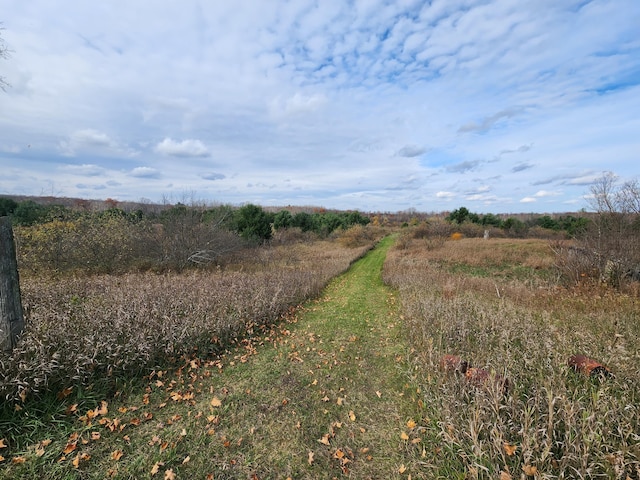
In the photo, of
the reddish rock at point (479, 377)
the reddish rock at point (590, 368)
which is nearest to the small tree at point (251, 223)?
the reddish rock at point (479, 377)

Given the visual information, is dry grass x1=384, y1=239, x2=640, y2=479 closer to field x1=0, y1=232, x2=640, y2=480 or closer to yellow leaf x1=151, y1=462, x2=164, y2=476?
field x1=0, y1=232, x2=640, y2=480

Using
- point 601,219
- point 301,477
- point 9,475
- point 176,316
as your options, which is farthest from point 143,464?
point 601,219

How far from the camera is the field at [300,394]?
2.79 m

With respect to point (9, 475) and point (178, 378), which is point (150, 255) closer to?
point (178, 378)

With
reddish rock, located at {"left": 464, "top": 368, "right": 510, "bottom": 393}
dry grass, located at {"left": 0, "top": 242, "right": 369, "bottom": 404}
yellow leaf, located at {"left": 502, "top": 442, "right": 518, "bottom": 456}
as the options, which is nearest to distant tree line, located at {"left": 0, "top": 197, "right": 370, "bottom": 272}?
dry grass, located at {"left": 0, "top": 242, "right": 369, "bottom": 404}

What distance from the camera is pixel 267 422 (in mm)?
3715

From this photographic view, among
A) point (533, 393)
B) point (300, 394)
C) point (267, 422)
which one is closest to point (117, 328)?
point (267, 422)

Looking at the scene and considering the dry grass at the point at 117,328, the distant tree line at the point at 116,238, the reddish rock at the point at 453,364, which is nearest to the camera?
the dry grass at the point at 117,328

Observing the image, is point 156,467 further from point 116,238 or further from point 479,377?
point 116,238

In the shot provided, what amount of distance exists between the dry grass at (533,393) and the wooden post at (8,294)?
18.2 feet

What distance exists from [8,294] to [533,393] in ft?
22.8

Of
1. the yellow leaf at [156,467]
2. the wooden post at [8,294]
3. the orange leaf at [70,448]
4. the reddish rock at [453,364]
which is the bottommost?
the yellow leaf at [156,467]

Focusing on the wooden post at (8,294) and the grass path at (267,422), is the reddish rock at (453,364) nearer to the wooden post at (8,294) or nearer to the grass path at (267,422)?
the grass path at (267,422)

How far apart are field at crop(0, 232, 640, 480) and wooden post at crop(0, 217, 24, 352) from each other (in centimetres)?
19
